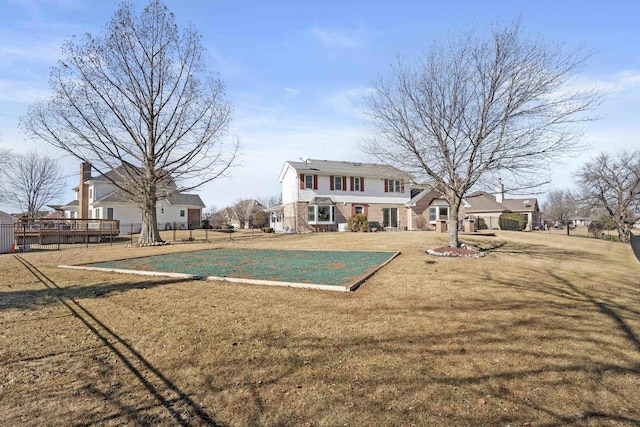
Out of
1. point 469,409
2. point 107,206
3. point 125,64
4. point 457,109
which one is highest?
point 125,64

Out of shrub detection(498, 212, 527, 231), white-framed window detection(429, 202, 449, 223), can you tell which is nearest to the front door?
white-framed window detection(429, 202, 449, 223)

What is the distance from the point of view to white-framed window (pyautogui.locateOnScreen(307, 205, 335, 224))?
95.0 feet

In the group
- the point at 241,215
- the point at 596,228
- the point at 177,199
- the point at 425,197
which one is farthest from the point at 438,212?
the point at 241,215

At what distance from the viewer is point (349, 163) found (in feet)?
112

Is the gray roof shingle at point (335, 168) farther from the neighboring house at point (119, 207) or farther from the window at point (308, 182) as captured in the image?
the neighboring house at point (119, 207)

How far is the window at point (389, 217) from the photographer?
104 feet

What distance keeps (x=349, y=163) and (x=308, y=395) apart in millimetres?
31403

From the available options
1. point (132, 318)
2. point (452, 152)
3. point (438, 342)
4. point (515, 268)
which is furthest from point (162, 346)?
point (452, 152)

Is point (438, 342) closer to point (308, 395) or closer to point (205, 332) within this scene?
point (308, 395)

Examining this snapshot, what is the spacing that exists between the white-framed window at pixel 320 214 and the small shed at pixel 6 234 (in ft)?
63.7

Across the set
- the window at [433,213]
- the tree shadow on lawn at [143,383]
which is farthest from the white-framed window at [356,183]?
the tree shadow on lawn at [143,383]

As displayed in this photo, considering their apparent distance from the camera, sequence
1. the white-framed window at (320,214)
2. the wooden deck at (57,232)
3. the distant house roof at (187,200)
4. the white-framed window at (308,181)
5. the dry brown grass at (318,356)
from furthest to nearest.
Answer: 1. the distant house roof at (187,200)
2. the white-framed window at (308,181)
3. the white-framed window at (320,214)
4. the wooden deck at (57,232)
5. the dry brown grass at (318,356)

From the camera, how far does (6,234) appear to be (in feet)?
61.6

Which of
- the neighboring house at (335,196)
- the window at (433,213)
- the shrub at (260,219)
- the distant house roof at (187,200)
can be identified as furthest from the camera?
the shrub at (260,219)
